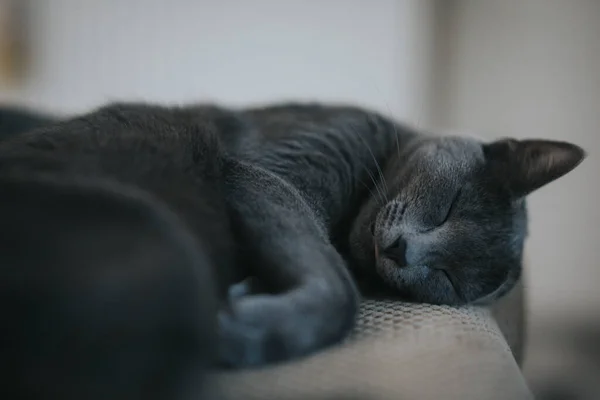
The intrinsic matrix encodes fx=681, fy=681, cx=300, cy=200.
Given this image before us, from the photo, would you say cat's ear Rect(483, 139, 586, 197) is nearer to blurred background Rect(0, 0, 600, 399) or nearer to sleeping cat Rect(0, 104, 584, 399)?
sleeping cat Rect(0, 104, 584, 399)

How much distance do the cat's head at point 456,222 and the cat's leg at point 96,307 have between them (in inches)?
21.1

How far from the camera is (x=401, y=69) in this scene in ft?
9.57

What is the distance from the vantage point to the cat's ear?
1.20 m

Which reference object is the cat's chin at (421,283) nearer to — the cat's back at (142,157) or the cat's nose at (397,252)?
the cat's nose at (397,252)

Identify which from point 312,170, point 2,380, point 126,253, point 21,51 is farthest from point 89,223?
point 21,51

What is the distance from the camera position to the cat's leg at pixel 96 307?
63 cm

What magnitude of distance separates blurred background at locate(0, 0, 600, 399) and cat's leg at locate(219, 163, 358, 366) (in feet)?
5.38

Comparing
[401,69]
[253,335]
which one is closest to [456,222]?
[253,335]

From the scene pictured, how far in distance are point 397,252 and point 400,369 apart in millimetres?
346

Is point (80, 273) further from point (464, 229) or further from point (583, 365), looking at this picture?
point (583, 365)

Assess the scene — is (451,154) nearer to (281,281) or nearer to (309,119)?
(309,119)

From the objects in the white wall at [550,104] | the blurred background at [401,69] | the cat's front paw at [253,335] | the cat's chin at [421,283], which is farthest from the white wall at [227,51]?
the cat's front paw at [253,335]

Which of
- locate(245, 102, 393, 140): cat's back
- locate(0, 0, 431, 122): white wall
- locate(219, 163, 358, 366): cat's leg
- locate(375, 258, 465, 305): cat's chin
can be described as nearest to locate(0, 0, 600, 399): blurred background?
locate(0, 0, 431, 122): white wall

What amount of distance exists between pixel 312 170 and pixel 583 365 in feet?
5.82
